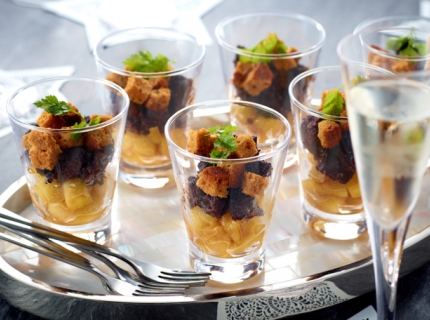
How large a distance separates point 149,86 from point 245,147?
399 millimetres

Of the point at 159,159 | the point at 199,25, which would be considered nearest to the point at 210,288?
the point at 159,159

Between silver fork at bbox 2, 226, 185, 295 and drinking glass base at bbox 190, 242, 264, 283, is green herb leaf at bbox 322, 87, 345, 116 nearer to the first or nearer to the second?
drinking glass base at bbox 190, 242, 264, 283

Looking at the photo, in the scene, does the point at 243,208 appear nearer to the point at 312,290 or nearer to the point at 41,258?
the point at 312,290

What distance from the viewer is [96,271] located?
3.99 feet

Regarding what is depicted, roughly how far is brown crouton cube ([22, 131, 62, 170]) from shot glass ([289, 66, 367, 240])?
0.50 meters

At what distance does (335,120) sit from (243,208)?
0.27m

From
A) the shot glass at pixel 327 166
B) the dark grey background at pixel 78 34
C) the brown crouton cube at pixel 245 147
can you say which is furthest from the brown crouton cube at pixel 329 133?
the dark grey background at pixel 78 34

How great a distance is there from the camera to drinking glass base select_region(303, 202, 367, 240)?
141 cm

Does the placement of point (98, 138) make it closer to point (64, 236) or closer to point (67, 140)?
point (67, 140)

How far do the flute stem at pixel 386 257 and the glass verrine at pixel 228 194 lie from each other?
0.91ft

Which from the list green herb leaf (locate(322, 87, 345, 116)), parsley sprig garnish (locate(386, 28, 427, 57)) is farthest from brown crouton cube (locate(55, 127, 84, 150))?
parsley sprig garnish (locate(386, 28, 427, 57))

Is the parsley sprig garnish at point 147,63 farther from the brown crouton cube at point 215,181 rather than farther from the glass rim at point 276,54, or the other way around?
the brown crouton cube at point 215,181

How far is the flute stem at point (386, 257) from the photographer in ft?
3.07

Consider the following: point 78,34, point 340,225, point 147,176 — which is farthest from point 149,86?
point 78,34
